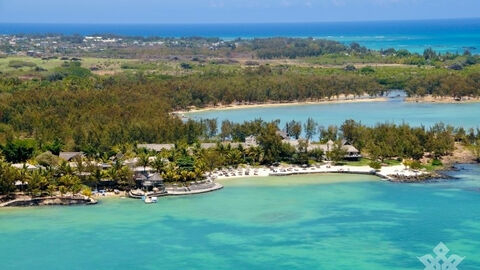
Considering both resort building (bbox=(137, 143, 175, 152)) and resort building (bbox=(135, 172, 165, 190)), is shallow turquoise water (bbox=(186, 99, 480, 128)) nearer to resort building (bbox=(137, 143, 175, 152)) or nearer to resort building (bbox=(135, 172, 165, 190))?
resort building (bbox=(137, 143, 175, 152))

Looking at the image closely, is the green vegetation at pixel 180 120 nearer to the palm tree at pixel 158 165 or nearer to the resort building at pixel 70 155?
the palm tree at pixel 158 165

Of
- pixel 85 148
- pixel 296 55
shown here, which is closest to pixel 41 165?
pixel 85 148

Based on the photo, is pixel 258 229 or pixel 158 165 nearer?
pixel 258 229

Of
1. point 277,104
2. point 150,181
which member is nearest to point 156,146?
point 150,181

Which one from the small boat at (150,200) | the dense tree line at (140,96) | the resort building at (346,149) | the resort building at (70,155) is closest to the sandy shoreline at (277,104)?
the dense tree line at (140,96)

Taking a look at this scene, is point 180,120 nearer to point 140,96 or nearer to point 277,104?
point 140,96

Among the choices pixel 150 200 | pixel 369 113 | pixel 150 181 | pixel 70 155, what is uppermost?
pixel 70 155

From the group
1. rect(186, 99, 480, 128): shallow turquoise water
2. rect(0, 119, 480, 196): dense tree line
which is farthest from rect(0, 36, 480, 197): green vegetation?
rect(186, 99, 480, 128): shallow turquoise water
